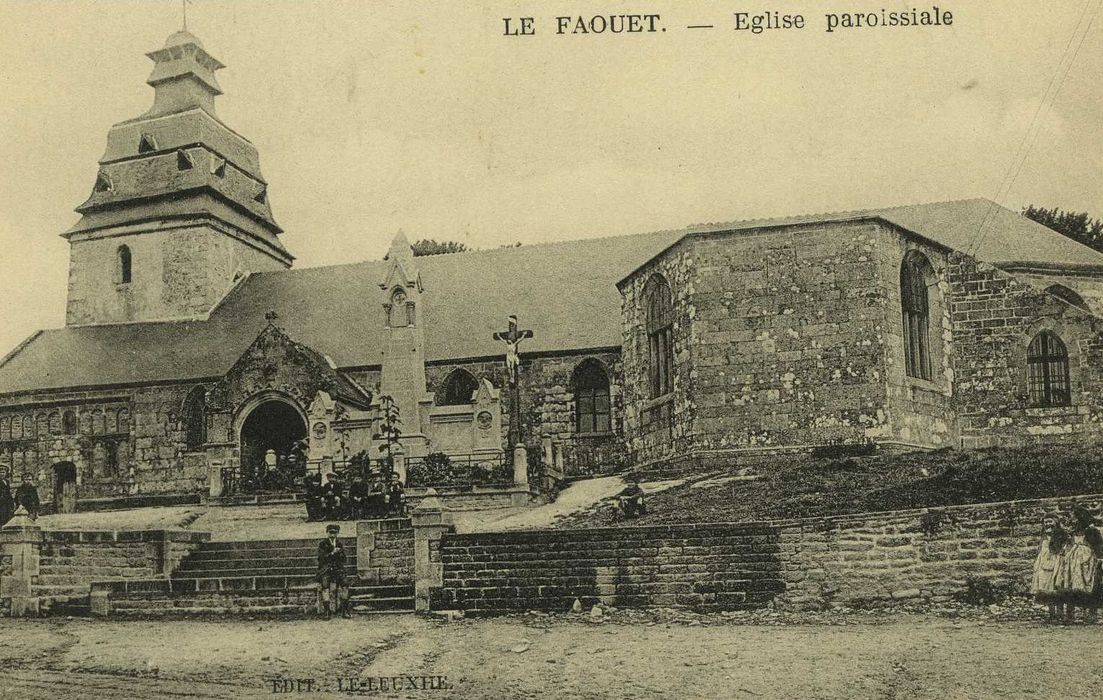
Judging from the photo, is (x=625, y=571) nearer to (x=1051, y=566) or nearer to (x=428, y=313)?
(x=1051, y=566)

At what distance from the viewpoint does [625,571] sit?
51.9 feet

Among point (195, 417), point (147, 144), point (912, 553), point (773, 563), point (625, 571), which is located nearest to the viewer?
point (912, 553)

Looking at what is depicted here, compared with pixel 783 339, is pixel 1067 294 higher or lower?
higher

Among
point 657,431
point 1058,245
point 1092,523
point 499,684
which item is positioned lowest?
point 499,684

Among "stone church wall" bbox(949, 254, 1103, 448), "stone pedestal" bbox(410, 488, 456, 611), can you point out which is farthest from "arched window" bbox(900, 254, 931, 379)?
"stone pedestal" bbox(410, 488, 456, 611)

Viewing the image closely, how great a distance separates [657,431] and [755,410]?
3.13 metres

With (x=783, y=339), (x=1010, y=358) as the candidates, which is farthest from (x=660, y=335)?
(x=1010, y=358)

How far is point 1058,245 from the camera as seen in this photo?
29844 mm

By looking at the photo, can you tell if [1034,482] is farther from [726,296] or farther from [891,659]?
[726,296]

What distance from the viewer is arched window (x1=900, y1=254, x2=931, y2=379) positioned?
25625 mm

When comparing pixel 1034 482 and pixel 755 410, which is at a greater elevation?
pixel 755 410

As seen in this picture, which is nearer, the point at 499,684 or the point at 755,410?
the point at 499,684

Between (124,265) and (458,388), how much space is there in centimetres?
1456

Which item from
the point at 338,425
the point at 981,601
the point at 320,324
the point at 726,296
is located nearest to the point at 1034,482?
the point at 981,601
